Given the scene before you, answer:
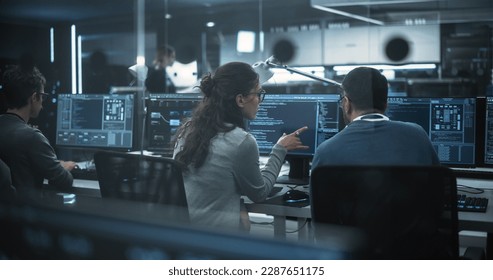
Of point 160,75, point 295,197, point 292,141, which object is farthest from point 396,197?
point 160,75

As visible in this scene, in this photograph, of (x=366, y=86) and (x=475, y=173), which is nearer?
(x=366, y=86)

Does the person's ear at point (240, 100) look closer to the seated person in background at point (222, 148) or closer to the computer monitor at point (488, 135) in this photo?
the seated person in background at point (222, 148)

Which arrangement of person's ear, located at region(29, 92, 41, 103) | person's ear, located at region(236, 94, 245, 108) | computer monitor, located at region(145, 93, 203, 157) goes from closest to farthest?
person's ear, located at region(236, 94, 245, 108) < person's ear, located at region(29, 92, 41, 103) < computer monitor, located at region(145, 93, 203, 157)

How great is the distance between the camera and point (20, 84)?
2.33 meters

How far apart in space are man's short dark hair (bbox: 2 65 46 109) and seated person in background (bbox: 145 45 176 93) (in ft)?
2.42

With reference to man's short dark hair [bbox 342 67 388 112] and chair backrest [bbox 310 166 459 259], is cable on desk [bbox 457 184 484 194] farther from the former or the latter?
chair backrest [bbox 310 166 459 259]

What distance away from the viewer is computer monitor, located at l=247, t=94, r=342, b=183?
7.77ft

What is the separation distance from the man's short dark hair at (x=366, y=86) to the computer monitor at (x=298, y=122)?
539 millimetres

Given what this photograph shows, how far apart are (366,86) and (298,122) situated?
2.10 ft

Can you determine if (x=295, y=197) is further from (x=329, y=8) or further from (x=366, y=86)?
(x=329, y=8)

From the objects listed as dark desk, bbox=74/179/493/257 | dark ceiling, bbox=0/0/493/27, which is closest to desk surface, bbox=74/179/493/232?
dark desk, bbox=74/179/493/257

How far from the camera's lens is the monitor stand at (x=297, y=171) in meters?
2.42
